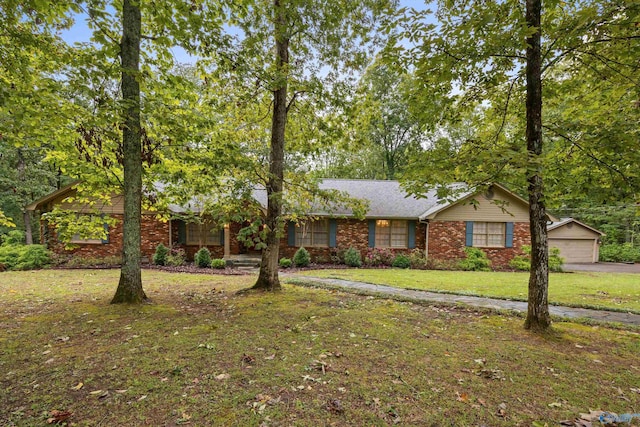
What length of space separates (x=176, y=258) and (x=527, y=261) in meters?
15.4

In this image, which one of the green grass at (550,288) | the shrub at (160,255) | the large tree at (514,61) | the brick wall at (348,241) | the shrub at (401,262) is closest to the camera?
the large tree at (514,61)

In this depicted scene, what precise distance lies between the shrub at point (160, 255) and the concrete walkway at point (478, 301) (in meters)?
6.69

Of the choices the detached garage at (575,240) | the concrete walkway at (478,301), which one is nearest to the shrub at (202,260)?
the concrete walkway at (478,301)

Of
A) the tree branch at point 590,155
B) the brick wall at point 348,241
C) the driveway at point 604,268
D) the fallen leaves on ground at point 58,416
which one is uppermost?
the tree branch at point 590,155

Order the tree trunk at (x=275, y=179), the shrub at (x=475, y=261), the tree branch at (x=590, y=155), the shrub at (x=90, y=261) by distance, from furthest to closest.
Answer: the shrub at (x=475, y=261) → the shrub at (x=90, y=261) → the tree trunk at (x=275, y=179) → the tree branch at (x=590, y=155)

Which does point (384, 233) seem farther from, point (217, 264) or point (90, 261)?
point (90, 261)

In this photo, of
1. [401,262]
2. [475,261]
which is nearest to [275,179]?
[401,262]

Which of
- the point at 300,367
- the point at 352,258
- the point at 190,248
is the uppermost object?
the point at 190,248

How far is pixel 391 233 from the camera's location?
48.5ft

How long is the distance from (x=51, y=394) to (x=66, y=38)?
623 cm

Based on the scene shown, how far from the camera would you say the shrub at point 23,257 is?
38.5 ft

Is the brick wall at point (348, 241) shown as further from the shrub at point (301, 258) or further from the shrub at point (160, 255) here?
the shrub at point (160, 255)

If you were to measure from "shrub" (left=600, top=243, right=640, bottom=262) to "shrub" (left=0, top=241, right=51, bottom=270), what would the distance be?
30.9 meters

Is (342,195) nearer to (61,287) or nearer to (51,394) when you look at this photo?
(51,394)
